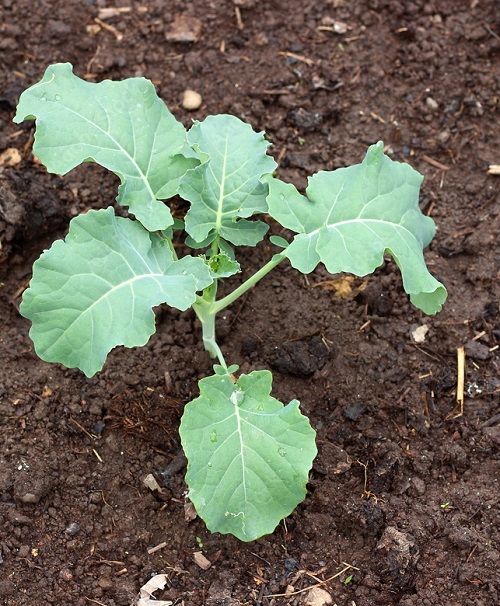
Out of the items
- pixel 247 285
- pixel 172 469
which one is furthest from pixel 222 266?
pixel 172 469

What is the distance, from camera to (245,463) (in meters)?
2.55

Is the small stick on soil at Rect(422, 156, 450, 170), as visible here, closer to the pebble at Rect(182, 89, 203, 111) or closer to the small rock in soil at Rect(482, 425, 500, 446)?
the pebble at Rect(182, 89, 203, 111)

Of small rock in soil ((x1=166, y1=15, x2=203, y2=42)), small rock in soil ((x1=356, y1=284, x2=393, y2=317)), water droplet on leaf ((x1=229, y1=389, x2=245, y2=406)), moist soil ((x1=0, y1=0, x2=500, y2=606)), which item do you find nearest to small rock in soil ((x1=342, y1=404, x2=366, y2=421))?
moist soil ((x1=0, y1=0, x2=500, y2=606))

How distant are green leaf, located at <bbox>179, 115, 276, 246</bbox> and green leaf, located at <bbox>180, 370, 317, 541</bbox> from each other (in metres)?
0.69

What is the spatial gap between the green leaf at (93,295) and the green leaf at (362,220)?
17.2 inches

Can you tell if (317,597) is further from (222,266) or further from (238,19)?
(238,19)

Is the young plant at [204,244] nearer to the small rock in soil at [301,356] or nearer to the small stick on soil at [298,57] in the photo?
the small rock in soil at [301,356]

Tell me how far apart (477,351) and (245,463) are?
1310 mm

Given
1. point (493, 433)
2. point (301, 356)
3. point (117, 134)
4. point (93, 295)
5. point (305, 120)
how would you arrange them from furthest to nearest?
point (305, 120)
point (301, 356)
point (493, 433)
point (117, 134)
point (93, 295)

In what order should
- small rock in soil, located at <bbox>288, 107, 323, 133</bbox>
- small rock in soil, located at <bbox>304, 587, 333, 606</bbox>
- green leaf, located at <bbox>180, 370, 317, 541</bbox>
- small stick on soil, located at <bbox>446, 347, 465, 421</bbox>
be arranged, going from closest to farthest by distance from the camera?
1. green leaf, located at <bbox>180, 370, 317, 541</bbox>
2. small rock in soil, located at <bbox>304, 587, 333, 606</bbox>
3. small stick on soil, located at <bbox>446, 347, 465, 421</bbox>
4. small rock in soil, located at <bbox>288, 107, 323, 133</bbox>

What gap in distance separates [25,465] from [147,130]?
1.45 metres

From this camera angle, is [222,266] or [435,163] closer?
[222,266]

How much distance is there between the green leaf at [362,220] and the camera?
8.92 ft

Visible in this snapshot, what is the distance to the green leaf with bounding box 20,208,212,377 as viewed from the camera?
239 cm
